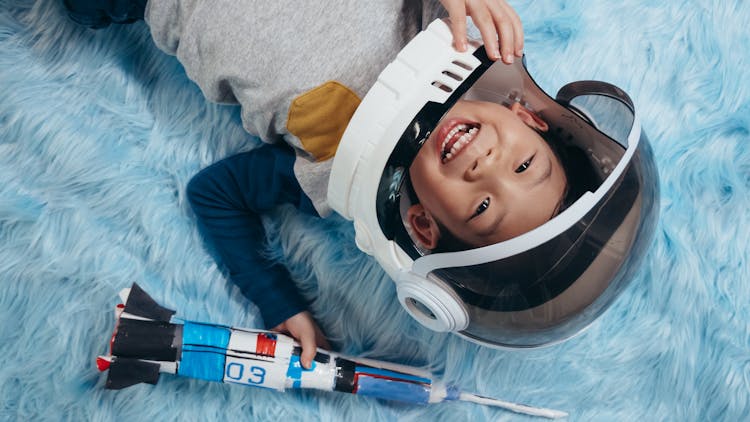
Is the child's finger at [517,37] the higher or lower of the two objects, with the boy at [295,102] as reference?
higher

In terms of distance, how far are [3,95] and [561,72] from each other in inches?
33.1

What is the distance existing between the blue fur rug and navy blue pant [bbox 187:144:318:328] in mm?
48

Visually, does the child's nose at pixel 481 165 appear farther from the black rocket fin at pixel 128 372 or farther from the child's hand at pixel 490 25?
the black rocket fin at pixel 128 372

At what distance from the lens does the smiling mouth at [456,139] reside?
773 millimetres

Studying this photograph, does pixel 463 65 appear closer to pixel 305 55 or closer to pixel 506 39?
pixel 506 39

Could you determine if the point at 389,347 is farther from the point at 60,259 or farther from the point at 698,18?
the point at 698,18

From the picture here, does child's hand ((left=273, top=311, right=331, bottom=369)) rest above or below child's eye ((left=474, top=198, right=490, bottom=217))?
below

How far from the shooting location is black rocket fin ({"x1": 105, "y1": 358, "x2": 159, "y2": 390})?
0.90 metres

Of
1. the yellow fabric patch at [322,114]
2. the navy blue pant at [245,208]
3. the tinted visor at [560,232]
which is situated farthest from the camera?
the navy blue pant at [245,208]

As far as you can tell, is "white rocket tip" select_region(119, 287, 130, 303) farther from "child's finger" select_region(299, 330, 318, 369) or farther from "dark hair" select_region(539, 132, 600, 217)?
"dark hair" select_region(539, 132, 600, 217)

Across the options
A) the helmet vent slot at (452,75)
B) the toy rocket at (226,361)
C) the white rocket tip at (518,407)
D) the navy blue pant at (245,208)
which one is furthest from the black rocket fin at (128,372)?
the helmet vent slot at (452,75)

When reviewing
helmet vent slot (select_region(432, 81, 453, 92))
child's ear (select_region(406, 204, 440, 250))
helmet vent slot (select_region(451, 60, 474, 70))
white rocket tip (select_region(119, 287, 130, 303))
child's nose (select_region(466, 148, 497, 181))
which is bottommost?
white rocket tip (select_region(119, 287, 130, 303))

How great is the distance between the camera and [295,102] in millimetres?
873

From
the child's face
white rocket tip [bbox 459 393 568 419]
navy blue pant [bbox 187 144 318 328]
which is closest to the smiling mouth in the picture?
the child's face
